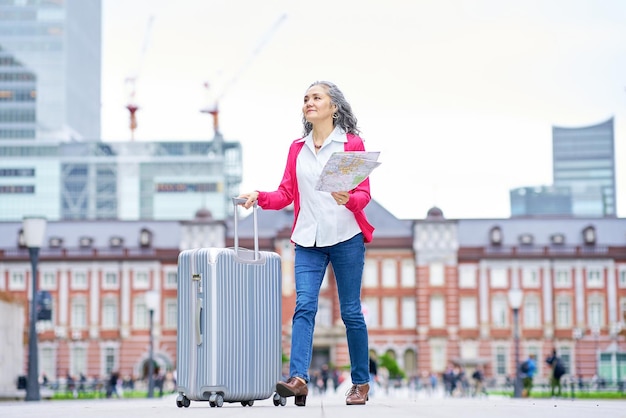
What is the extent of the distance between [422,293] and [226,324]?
6700 centimetres

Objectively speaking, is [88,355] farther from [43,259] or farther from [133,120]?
[133,120]

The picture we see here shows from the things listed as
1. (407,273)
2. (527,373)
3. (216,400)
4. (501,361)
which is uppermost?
(407,273)

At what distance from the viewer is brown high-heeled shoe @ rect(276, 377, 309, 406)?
7.99m

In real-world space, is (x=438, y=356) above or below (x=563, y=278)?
below

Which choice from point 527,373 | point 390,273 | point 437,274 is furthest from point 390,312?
point 527,373

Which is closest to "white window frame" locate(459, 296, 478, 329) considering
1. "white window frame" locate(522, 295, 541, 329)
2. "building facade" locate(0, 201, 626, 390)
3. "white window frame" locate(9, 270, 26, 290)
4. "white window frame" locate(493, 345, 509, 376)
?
"building facade" locate(0, 201, 626, 390)

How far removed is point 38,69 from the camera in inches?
5861

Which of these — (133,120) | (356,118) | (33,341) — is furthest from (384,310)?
(133,120)

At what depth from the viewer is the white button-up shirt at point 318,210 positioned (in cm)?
837

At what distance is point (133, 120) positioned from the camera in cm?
16825

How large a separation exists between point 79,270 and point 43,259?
2.32m

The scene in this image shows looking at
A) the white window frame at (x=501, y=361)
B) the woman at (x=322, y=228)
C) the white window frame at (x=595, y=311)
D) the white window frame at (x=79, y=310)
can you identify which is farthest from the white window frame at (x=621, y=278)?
the woman at (x=322, y=228)

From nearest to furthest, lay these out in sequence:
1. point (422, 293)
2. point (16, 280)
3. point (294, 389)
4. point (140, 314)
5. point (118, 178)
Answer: point (294, 389) < point (422, 293) < point (140, 314) < point (16, 280) < point (118, 178)

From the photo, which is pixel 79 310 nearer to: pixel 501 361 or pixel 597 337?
pixel 501 361
